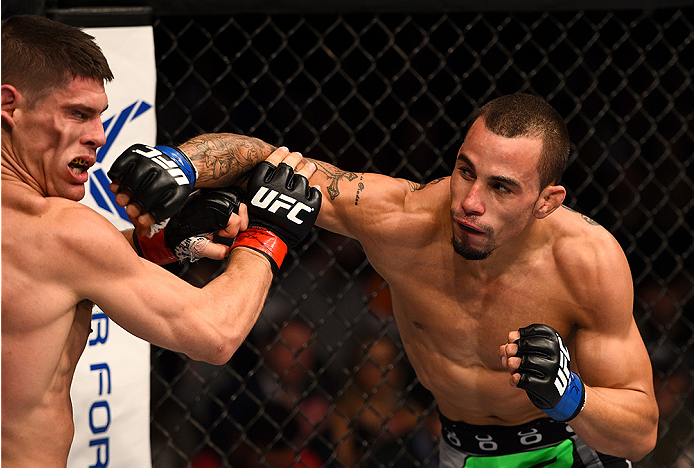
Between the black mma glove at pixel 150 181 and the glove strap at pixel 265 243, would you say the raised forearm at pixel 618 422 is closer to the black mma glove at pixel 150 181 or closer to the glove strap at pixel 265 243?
the glove strap at pixel 265 243

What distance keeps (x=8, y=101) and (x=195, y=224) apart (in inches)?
16.8

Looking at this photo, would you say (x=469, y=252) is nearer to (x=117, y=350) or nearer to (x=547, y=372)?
(x=547, y=372)

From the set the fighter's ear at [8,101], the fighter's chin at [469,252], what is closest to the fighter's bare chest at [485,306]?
the fighter's chin at [469,252]

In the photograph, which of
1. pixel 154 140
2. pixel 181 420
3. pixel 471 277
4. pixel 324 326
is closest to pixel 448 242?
pixel 471 277

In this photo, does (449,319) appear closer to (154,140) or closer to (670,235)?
(154,140)

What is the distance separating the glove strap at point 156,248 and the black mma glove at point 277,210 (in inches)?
6.8

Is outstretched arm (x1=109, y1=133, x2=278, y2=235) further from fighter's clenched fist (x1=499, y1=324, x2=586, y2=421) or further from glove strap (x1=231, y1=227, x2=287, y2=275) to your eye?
fighter's clenched fist (x1=499, y1=324, x2=586, y2=421)

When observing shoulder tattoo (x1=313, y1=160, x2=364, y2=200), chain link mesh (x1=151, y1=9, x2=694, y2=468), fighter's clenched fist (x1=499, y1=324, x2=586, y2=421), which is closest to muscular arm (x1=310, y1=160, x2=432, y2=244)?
shoulder tattoo (x1=313, y1=160, x2=364, y2=200)

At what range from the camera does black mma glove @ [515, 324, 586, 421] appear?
1261 millimetres

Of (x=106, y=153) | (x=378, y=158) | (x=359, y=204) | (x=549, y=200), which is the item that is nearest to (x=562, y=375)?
(x=549, y=200)

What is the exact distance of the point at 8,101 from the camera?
39.2 inches

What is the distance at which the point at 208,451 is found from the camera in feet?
7.65

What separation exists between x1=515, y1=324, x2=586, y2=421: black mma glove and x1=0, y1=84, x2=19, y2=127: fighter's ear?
38.6 inches

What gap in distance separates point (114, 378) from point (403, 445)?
1.11m
